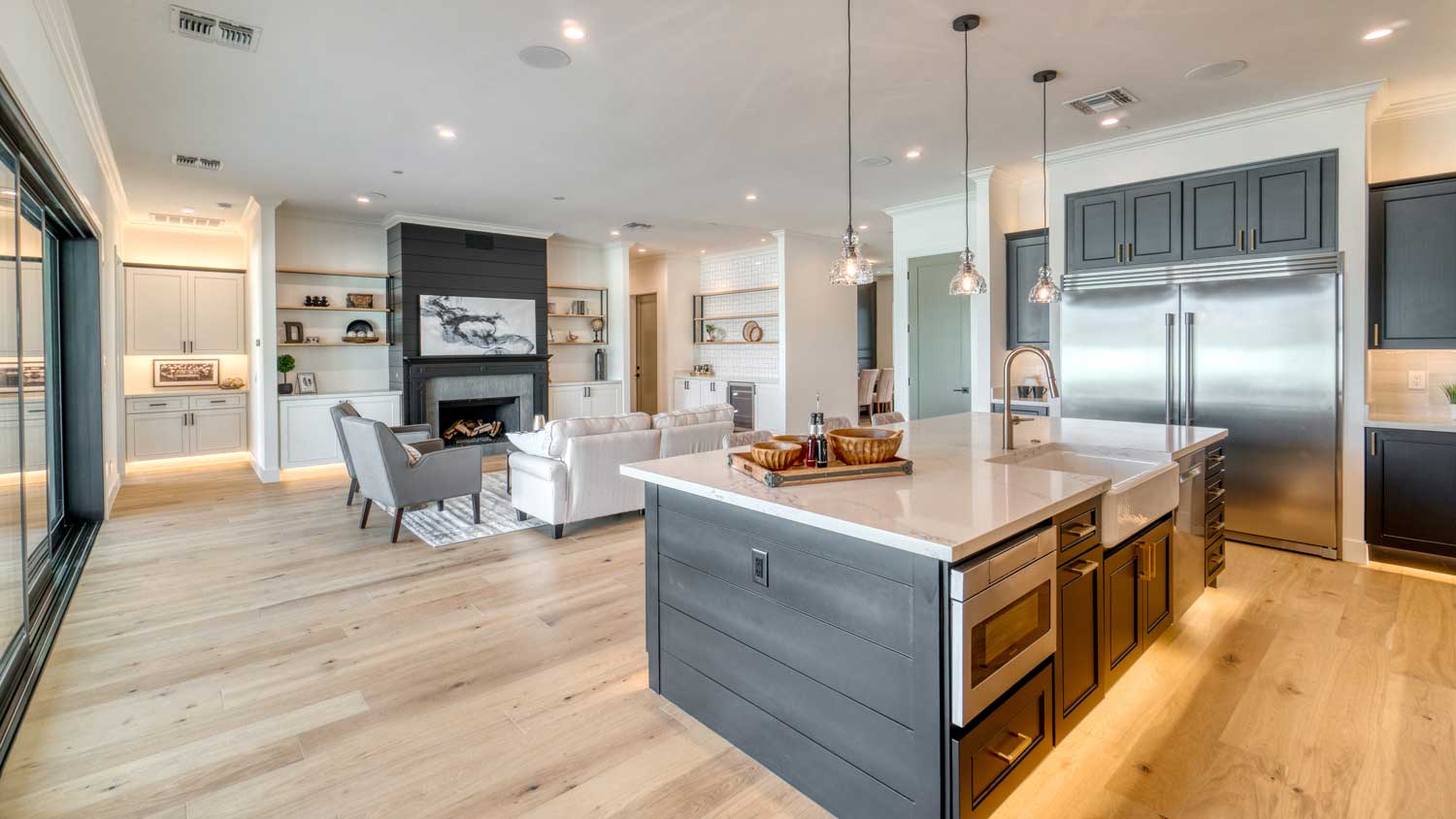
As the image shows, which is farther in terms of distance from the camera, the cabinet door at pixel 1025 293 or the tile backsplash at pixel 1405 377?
the cabinet door at pixel 1025 293

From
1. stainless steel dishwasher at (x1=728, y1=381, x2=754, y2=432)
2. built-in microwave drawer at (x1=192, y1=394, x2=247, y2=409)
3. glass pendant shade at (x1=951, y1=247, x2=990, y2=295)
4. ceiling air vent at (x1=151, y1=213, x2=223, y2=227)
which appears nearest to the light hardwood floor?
glass pendant shade at (x1=951, y1=247, x2=990, y2=295)

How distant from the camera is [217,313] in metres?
8.21

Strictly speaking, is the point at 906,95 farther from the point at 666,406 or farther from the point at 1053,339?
the point at 666,406

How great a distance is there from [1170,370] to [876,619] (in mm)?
Answer: 4019

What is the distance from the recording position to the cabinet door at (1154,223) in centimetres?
469

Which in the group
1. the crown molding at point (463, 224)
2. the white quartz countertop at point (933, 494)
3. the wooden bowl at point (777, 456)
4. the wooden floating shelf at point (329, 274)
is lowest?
the white quartz countertop at point (933, 494)

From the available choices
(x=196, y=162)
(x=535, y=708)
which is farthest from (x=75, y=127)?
(x=535, y=708)

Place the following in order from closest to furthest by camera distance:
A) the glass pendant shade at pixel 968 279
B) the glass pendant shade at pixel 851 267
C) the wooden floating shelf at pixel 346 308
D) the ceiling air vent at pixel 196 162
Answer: the glass pendant shade at pixel 851 267 → the glass pendant shade at pixel 968 279 → the ceiling air vent at pixel 196 162 → the wooden floating shelf at pixel 346 308

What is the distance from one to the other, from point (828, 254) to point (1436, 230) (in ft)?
19.9

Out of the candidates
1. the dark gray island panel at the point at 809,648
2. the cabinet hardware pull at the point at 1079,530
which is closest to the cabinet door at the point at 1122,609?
the cabinet hardware pull at the point at 1079,530

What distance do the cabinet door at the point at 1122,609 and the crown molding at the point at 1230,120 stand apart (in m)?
3.53

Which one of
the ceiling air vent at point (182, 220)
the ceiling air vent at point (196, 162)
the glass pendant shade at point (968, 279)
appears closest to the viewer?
the glass pendant shade at point (968, 279)

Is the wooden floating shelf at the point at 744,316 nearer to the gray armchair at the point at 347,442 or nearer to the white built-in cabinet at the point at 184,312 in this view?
the gray armchair at the point at 347,442

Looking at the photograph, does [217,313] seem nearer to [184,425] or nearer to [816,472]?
[184,425]
